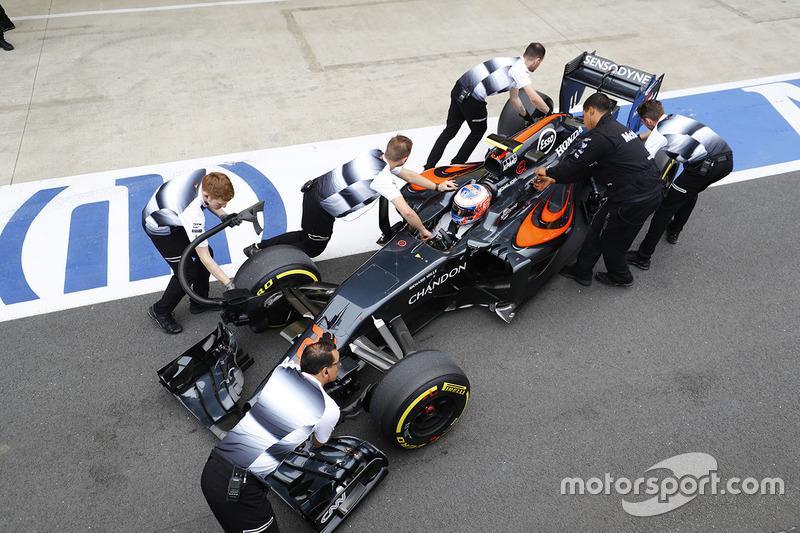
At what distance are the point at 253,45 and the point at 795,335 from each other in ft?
27.7

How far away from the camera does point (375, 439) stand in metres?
4.12

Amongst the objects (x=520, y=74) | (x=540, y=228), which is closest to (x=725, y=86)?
(x=520, y=74)

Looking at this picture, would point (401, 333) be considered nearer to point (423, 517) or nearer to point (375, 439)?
point (375, 439)

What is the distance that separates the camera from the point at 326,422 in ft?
10.4

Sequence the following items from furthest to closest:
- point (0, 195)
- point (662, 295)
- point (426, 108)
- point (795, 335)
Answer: point (426, 108) < point (0, 195) < point (662, 295) < point (795, 335)

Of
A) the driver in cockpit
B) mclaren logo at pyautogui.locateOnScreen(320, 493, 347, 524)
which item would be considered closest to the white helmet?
the driver in cockpit

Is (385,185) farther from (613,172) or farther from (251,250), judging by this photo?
(613,172)

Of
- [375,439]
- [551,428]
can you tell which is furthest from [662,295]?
[375,439]

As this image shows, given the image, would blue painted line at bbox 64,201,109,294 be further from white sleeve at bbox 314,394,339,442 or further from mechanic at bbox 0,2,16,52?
mechanic at bbox 0,2,16,52

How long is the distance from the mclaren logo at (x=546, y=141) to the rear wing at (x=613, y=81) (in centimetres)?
96

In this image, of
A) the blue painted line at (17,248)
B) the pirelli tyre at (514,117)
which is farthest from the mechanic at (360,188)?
the blue painted line at (17,248)

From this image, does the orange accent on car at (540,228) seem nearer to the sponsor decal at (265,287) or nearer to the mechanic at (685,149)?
the mechanic at (685,149)

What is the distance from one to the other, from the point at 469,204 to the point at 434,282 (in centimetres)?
72

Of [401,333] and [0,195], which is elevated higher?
[401,333]
